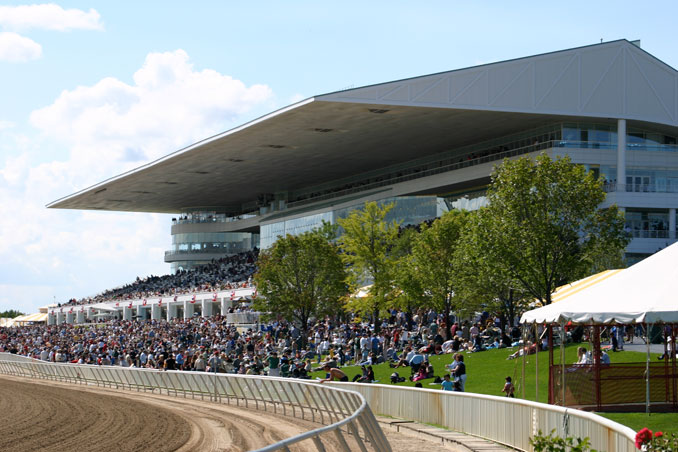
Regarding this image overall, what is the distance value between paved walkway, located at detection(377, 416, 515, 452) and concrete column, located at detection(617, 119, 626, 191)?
41342 mm

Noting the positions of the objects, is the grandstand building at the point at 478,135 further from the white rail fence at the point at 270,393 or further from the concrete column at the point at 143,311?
the white rail fence at the point at 270,393

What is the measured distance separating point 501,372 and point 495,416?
1095 centimetres

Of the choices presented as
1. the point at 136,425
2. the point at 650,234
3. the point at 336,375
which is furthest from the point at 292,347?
the point at 650,234

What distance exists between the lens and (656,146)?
2427 inches

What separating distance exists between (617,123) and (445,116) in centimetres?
1110

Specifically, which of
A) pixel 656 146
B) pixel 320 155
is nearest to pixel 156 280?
pixel 320 155

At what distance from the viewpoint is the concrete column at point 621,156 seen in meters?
58.3

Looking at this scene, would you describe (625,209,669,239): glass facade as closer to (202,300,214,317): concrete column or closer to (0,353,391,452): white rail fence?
(0,353,391,452): white rail fence

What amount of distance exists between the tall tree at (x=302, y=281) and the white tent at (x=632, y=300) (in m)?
30.2

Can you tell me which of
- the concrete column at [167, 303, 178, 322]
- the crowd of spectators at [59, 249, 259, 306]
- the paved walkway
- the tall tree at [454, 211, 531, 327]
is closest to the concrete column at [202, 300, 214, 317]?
the crowd of spectators at [59, 249, 259, 306]

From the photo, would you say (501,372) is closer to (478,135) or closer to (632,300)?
(632,300)

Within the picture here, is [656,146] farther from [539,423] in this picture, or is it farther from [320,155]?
[539,423]

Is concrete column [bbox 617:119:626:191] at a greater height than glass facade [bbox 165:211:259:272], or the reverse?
concrete column [bbox 617:119:626:191]

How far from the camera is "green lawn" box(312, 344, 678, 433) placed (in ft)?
72.8
